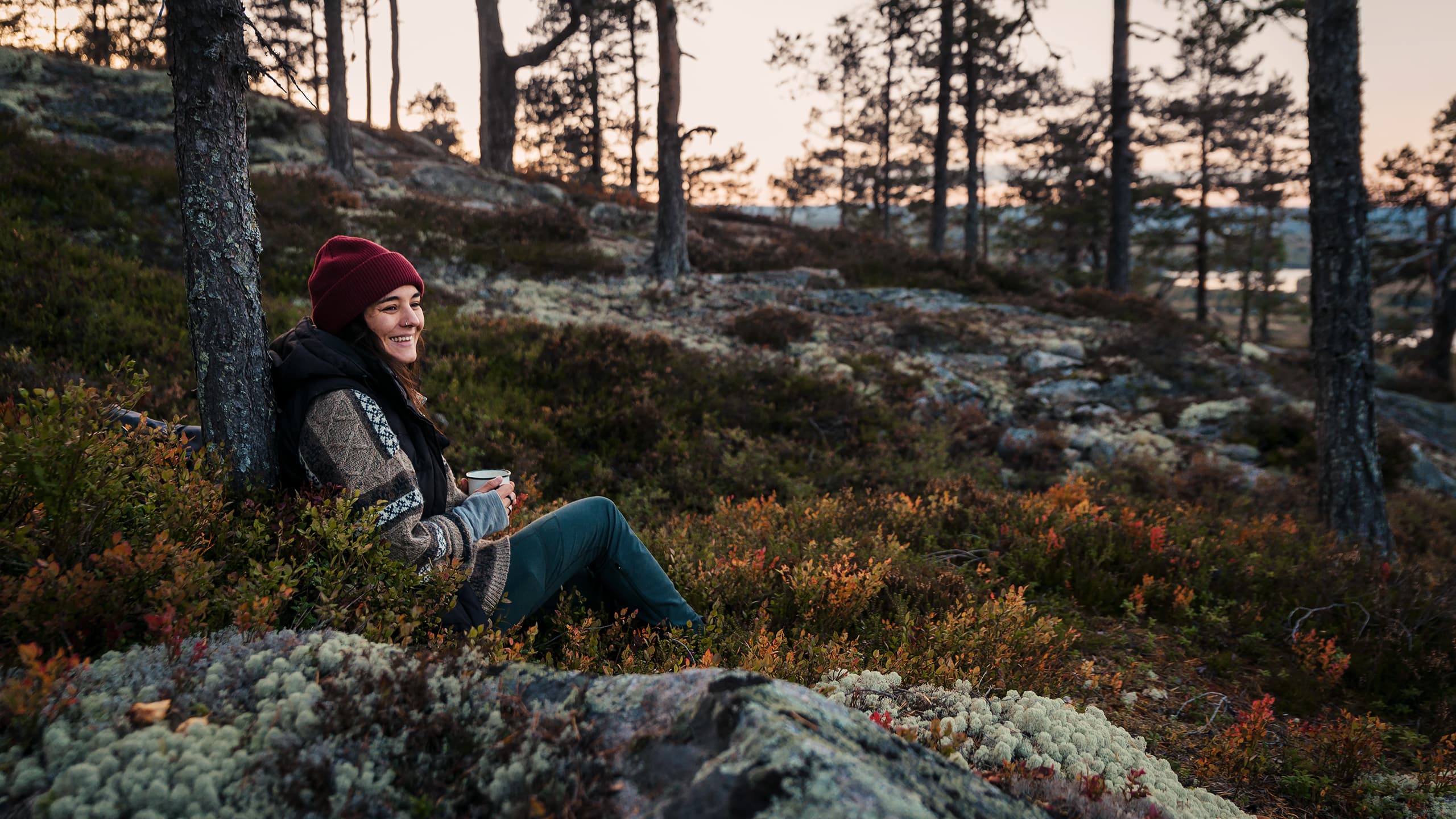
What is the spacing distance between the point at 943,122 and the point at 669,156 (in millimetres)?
9731

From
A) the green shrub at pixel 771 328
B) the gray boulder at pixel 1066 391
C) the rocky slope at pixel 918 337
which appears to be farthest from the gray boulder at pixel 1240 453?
the green shrub at pixel 771 328

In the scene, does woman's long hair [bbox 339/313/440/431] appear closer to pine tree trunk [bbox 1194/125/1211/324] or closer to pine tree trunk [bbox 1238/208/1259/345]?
pine tree trunk [bbox 1238/208/1259/345]

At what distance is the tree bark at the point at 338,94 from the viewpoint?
16.4 m

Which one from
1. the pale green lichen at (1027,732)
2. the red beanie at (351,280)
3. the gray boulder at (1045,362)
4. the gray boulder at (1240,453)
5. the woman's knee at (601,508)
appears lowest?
the pale green lichen at (1027,732)

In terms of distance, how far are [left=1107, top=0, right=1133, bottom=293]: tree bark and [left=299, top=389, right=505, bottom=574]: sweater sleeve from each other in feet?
61.1

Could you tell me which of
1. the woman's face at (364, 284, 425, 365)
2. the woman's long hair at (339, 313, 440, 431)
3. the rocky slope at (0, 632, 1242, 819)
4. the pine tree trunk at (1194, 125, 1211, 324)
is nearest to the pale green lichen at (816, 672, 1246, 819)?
the rocky slope at (0, 632, 1242, 819)

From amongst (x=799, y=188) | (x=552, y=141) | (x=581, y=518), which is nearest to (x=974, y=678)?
(x=581, y=518)

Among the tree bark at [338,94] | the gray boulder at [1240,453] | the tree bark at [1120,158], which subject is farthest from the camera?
the tree bark at [1120,158]

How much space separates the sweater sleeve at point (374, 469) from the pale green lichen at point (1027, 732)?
1684 mm

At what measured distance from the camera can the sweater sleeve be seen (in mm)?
2664

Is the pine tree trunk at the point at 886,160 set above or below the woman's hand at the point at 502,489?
above

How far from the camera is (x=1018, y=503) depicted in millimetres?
5816

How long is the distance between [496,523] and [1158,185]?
25.6 meters

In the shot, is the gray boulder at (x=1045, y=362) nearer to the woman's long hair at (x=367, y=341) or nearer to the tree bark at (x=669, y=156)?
the tree bark at (x=669, y=156)
